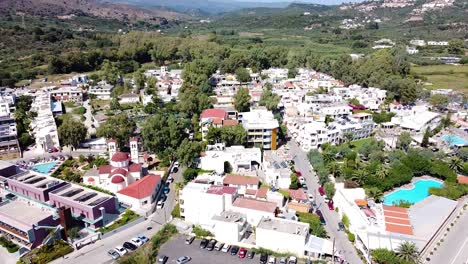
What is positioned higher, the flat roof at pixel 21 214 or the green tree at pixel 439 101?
the green tree at pixel 439 101

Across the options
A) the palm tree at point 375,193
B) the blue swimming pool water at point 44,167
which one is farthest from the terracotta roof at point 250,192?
the blue swimming pool water at point 44,167

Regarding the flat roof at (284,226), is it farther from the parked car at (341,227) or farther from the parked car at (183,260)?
the parked car at (183,260)

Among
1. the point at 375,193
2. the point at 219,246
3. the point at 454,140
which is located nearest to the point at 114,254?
the point at 219,246

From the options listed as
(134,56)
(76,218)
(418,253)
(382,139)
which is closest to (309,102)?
(382,139)

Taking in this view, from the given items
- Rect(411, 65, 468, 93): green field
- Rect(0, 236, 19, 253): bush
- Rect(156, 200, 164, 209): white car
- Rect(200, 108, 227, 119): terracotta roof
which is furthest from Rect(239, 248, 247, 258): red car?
Rect(411, 65, 468, 93): green field

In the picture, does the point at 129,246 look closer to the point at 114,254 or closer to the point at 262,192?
the point at 114,254

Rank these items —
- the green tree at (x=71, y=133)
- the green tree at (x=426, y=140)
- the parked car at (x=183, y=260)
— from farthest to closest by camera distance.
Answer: the green tree at (x=426, y=140) < the green tree at (x=71, y=133) < the parked car at (x=183, y=260)

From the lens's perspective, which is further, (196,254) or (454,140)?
(454,140)
